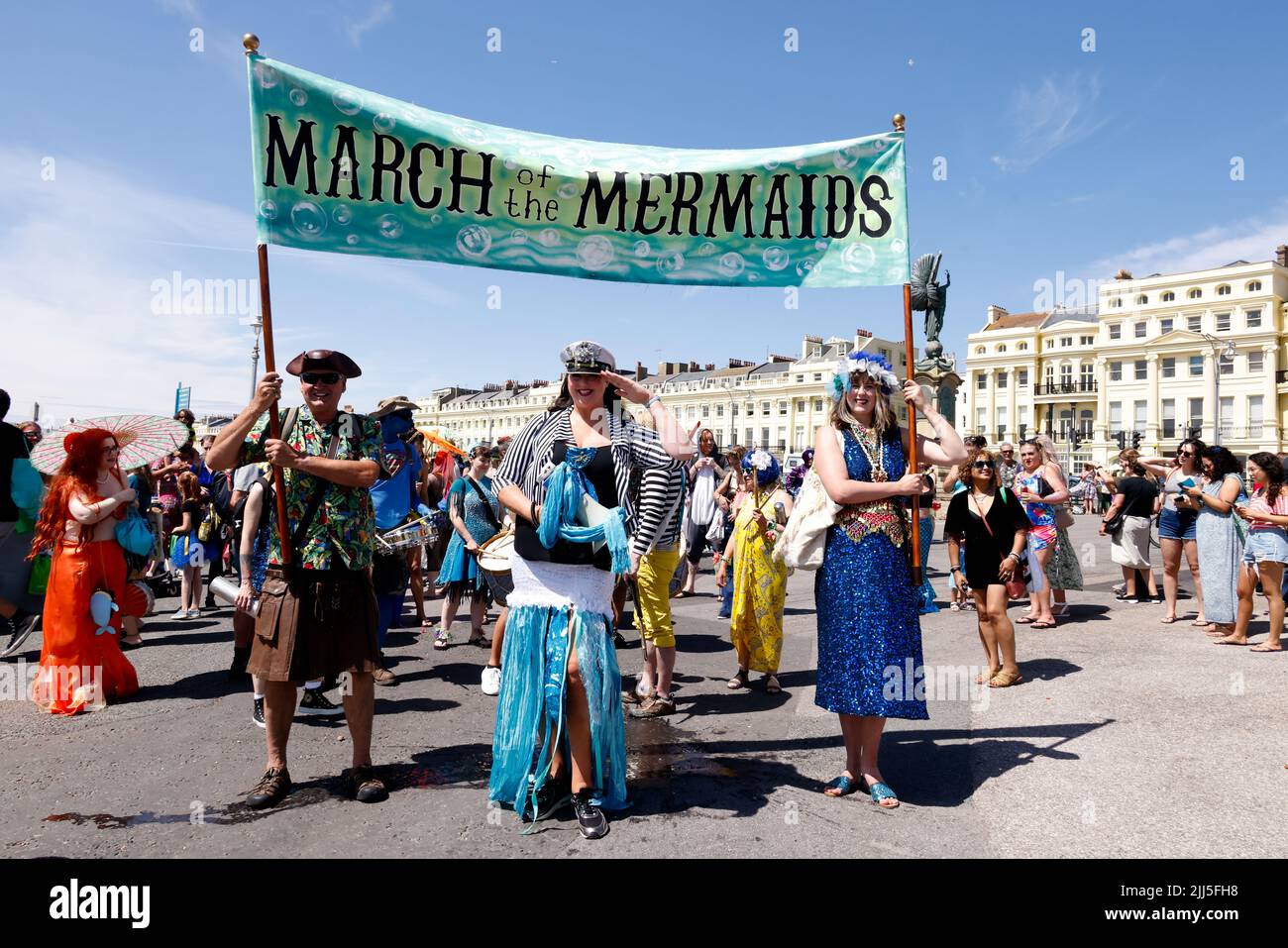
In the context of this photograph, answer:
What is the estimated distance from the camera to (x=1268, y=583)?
7.46 m

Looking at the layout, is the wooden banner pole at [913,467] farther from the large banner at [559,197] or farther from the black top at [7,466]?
the black top at [7,466]

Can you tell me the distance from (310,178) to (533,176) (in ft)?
3.85

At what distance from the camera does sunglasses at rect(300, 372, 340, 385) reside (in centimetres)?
406

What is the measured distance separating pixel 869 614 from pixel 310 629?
2803 millimetres

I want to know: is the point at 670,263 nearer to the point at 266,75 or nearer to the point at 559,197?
the point at 559,197

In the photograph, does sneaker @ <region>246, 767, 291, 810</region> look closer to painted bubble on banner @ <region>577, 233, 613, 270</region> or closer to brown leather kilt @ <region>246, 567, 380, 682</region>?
brown leather kilt @ <region>246, 567, 380, 682</region>

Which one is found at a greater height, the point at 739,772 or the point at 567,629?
the point at 567,629

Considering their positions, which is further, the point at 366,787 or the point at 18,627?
the point at 18,627

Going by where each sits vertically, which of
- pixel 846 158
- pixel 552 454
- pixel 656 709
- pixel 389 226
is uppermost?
pixel 846 158

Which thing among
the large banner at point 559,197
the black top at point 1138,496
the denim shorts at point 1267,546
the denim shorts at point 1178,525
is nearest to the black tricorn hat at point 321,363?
the large banner at point 559,197

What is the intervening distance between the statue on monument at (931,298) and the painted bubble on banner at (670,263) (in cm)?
1815

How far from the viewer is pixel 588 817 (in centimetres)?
355

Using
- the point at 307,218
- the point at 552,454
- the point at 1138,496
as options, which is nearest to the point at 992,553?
the point at 552,454
